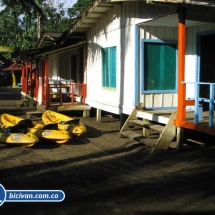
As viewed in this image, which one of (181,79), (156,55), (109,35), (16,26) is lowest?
(181,79)

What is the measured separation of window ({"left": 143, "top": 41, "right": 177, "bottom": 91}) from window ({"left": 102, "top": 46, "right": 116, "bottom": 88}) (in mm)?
1723

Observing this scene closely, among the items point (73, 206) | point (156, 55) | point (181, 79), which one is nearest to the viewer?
point (73, 206)

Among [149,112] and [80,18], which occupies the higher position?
[80,18]

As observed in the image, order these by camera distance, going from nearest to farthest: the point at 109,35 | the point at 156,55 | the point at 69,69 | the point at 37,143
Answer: the point at 37,143, the point at 156,55, the point at 109,35, the point at 69,69

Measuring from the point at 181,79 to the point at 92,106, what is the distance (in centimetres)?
619

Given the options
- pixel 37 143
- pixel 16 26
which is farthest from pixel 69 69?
Result: pixel 16 26

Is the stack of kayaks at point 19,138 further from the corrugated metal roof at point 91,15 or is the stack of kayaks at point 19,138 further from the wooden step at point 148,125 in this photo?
the corrugated metal roof at point 91,15

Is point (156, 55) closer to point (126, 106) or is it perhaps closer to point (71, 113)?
point (126, 106)

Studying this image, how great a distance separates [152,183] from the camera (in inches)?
251

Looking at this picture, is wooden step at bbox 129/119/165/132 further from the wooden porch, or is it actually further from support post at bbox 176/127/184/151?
support post at bbox 176/127/184/151

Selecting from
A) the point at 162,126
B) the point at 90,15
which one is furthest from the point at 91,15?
the point at 162,126

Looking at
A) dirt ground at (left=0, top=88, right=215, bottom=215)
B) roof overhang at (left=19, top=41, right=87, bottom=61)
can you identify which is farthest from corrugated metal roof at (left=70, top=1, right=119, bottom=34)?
dirt ground at (left=0, top=88, right=215, bottom=215)

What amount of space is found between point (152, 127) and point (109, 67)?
Answer: 385 centimetres

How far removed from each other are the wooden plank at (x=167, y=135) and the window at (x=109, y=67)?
12.7 ft
